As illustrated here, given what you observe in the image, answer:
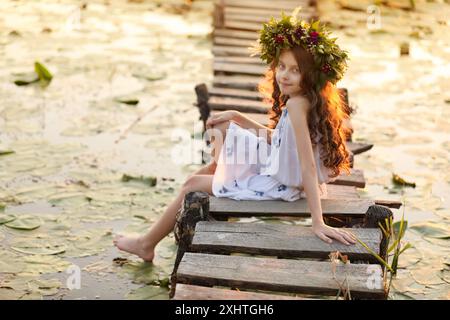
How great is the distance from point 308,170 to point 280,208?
0.26m

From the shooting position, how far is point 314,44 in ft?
10.6

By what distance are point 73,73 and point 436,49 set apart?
3286 millimetres

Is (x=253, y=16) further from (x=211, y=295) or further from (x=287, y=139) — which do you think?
(x=211, y=295)

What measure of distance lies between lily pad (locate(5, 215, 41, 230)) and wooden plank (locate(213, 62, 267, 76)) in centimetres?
231

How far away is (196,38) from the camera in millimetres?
7664

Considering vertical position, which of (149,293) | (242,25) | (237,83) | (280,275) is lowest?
(149,293)

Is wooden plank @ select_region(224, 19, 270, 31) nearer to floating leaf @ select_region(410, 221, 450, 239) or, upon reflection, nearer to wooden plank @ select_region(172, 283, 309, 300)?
floating leaf @ select_region(410, 221, 450, 239)

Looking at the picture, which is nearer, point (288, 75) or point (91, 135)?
point (288, 75)

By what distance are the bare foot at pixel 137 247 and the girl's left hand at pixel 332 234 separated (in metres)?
0.86

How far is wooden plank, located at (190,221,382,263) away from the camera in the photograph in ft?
9.93

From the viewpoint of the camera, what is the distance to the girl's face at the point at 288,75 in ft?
10.7

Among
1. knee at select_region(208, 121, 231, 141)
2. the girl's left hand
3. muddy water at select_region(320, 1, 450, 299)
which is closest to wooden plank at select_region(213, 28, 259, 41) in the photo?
muddy water at select_region(320, 1, 450, 299)

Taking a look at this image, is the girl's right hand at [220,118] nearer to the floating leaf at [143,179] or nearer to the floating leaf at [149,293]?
the floating leaf at [149,293]

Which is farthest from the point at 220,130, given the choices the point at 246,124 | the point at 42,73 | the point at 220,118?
the point at 42,73
